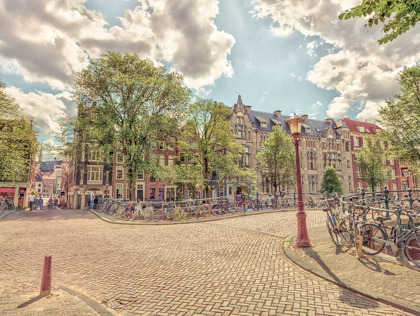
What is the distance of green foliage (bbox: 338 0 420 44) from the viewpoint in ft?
16.3

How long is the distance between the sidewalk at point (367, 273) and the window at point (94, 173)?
36195 millimetres

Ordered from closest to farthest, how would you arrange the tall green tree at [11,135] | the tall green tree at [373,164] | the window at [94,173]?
the tall green tree at [11,135] → the tall green tree at [373,164] → the window at [94,173]

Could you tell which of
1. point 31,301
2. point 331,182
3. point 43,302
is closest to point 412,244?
point 43,302

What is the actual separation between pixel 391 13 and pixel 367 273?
17.6 feet

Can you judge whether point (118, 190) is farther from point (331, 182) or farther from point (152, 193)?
point (331, 182)

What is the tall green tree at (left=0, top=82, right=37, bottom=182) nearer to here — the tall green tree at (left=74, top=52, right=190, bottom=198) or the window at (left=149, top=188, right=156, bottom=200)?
the tall green tree at (left=74, top=52, right=190, bottom=198)

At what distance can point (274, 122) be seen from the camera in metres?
49.6

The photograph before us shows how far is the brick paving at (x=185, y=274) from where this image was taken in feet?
14.7

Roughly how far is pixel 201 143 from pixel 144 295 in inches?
966

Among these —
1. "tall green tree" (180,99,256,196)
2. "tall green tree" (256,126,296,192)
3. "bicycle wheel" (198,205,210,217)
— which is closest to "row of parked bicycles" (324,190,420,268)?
"bicycle wheel" (198,205,210,217)

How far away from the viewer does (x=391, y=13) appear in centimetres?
521

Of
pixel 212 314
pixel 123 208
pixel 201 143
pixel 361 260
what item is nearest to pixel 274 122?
pixel 201 143

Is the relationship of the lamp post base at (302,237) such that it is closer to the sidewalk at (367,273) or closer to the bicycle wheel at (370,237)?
the sidewalk at (367,273)

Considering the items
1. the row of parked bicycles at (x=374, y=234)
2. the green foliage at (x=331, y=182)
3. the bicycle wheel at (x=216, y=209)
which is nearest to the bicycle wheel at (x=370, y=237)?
the row of parked bicycles at (x=374, y=234)
